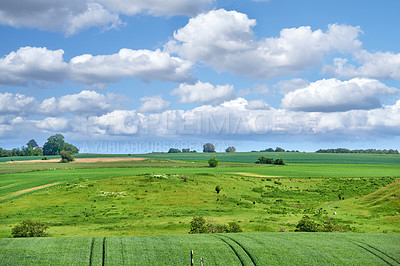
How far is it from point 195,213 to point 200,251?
4730cm

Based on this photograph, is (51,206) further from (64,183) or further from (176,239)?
(176,239)

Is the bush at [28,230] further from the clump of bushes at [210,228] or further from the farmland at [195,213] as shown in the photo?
the clump of bushes at [210,228]

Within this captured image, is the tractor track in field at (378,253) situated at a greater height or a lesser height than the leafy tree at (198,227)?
greater

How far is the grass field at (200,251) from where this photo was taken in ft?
133

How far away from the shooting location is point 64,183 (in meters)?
116

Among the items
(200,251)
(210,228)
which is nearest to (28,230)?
(210,228)

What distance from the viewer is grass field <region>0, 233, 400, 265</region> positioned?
4047cm

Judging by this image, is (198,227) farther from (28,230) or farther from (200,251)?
(28,230)

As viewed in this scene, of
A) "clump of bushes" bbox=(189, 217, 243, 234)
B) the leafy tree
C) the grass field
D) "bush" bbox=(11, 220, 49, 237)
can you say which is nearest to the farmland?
the grass field

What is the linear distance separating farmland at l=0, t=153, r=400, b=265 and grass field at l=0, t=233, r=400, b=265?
122mm

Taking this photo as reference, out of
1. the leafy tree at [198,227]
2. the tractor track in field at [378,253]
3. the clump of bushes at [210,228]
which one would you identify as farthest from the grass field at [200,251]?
the clump of bushes at [210,228]

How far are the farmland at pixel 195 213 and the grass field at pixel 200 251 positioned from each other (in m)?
0.12

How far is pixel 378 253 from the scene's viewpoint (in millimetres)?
44469

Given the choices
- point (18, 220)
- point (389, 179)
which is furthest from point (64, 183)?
point (389, 179)
